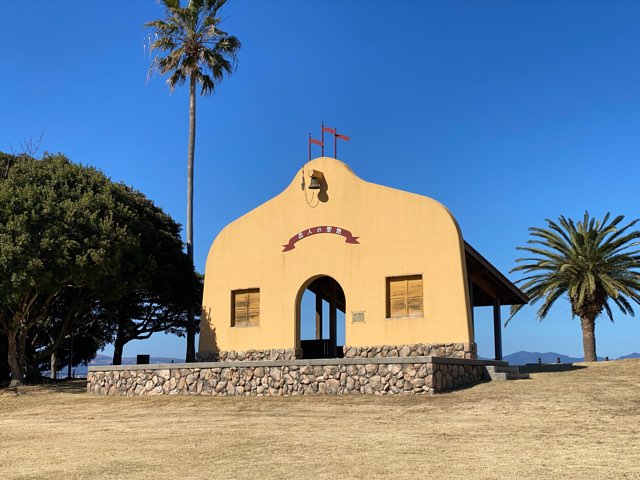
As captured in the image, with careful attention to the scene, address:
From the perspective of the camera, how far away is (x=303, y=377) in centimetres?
2102

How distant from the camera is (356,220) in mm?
24734

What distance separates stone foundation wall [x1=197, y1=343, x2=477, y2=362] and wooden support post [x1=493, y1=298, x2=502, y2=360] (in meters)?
5.92

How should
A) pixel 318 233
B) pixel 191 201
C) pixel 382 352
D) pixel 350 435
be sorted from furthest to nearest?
pixel 191 201 → pixel 318 233 → pixel 382 352 → pixel 350 435

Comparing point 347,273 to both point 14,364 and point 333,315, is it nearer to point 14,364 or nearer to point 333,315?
point 333,315

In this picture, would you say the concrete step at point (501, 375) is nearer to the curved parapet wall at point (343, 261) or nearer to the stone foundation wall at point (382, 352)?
the stone foundation wall at point (382, 352)

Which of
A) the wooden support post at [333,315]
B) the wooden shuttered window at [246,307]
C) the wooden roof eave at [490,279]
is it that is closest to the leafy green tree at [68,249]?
the wooden shuttered window at [246,307]

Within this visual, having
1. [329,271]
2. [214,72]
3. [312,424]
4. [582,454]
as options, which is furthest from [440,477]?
[214,72]

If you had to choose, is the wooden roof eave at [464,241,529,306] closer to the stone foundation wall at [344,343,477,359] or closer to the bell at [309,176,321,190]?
the stone foundation wall at [344,343,477,359]

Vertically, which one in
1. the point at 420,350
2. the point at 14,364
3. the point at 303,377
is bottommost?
the point at 303,377

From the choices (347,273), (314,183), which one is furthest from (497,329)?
(314,183)

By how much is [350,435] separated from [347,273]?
429 inches

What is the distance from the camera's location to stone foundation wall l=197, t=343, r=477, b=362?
2225 cm

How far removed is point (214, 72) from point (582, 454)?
2749 centimetres

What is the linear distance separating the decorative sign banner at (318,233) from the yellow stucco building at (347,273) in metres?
0.04
